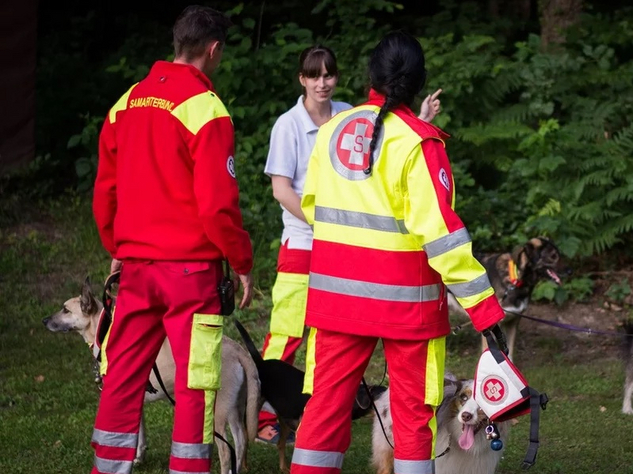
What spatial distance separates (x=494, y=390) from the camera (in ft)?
13.1

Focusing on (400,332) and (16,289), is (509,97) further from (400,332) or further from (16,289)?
(400,332)

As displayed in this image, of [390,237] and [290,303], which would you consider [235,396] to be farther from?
[390,237]

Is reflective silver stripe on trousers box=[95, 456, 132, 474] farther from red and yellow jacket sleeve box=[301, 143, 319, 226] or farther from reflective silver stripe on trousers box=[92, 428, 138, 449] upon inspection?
red and yellow jacket sleeve box=[301, 143, 319, 226]

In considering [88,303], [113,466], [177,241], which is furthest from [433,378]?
[88,303]

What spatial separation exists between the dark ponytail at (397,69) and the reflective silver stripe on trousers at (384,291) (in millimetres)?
632

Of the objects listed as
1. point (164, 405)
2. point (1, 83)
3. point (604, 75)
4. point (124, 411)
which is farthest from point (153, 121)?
point (1, 83)

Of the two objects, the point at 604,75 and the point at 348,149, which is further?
the point at 604,75

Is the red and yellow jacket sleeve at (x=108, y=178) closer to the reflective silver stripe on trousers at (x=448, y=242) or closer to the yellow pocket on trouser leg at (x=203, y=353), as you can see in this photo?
the yellow pocket on trouser leg at (x=203, y=353)

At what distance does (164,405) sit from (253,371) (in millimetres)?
1740

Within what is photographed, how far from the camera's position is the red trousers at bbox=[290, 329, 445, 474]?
3.96 meters

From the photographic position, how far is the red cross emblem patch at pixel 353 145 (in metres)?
3.91

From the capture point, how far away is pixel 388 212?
3885 mm

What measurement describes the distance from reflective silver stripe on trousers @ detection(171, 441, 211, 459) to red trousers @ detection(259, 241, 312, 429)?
4.91 feet

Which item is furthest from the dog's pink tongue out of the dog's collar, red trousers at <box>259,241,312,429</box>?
the dog's collar
